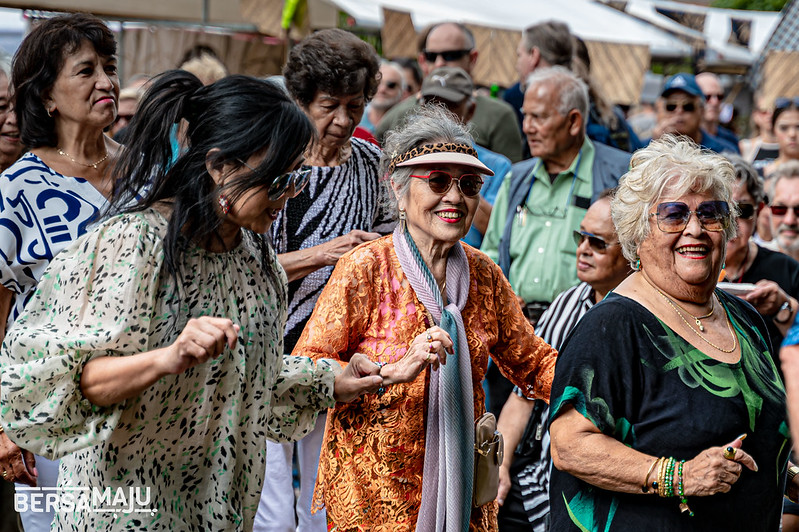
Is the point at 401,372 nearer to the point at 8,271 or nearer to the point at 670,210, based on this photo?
the point at 670,210

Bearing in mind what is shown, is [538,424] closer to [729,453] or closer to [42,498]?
[729,453]

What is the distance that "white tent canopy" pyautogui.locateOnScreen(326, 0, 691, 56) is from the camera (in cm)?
1081

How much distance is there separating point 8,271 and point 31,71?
80 centimetres

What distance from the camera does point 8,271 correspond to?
140 inches

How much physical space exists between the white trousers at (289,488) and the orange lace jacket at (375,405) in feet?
2.35

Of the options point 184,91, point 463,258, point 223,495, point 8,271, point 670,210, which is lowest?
point 223,495

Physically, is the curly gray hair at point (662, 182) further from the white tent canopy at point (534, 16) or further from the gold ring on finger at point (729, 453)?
the white tent canopy at point (534, 16)

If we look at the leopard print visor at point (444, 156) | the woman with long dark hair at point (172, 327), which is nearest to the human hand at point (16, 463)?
the woman with long dark hair at point (172, 327)

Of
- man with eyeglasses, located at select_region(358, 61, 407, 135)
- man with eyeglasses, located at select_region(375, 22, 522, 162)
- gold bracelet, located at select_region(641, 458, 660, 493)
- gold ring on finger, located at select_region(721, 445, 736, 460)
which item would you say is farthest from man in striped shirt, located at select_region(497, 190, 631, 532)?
man with eyeglasses, located at select_region(358, 61, 407, 135)

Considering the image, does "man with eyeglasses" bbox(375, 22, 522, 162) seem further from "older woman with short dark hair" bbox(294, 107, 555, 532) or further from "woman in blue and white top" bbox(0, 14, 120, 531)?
"older woman with short dark hair" bbox(294, 107, 555, 532)

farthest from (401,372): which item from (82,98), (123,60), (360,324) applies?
(123,60)

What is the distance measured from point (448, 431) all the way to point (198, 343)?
1412 mm

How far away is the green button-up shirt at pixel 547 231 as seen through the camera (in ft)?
16.8

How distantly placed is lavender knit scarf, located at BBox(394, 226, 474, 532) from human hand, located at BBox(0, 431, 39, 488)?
1.46m
